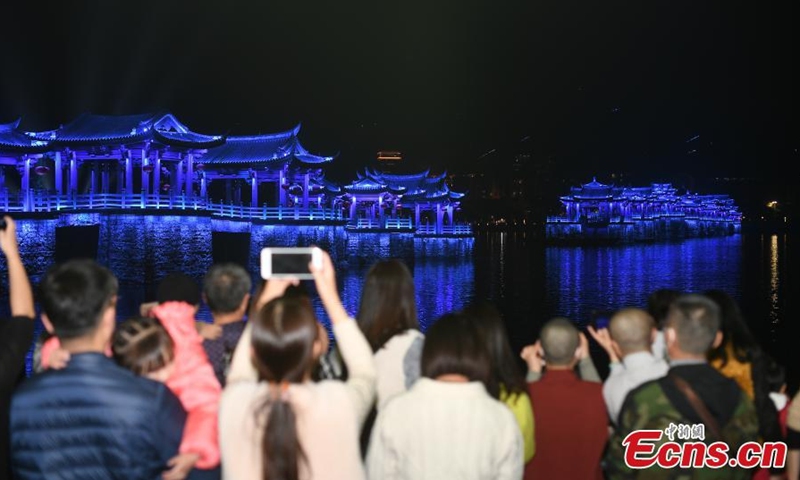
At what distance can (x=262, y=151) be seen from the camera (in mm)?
33906

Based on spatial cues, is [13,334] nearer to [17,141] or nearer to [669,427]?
[669,427]

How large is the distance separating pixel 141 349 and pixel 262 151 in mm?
31982

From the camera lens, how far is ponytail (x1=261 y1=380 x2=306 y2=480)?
2.30 metres

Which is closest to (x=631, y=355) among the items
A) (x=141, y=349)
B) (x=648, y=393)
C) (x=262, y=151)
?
(x=648, y=393)

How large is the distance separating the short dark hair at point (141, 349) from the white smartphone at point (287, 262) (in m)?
0.52

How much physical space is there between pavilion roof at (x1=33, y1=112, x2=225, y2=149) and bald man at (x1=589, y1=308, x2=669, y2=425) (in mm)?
21579

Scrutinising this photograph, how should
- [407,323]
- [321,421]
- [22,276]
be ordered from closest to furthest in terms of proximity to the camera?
[321,421] → [22,276] → [407,323]

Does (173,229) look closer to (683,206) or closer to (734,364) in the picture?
(734,364)

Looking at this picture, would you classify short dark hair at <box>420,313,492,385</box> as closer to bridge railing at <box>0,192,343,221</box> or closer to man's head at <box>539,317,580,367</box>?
man's head at <box>539,317,580,367</box>

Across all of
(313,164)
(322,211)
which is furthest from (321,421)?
(313,164)

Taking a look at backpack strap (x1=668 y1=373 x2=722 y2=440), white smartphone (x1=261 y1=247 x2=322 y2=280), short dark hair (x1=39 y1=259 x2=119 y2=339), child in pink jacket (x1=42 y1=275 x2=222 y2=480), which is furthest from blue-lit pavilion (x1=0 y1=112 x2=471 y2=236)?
backpack strap (x1=668 y1=373 x2=722 y2=440)

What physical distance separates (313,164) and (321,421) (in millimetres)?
33100

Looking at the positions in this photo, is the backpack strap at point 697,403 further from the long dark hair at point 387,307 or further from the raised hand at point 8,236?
the raised hand at point 8,236

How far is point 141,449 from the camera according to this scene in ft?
8.11
